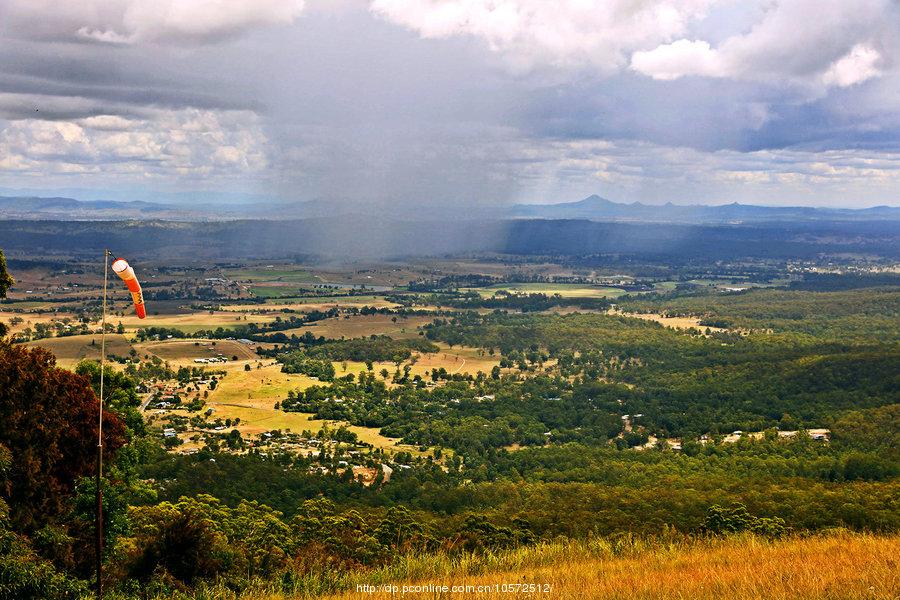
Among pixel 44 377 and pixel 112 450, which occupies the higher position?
pixel 44 377

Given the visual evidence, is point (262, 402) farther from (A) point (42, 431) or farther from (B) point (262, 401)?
(A) point (42, 431)

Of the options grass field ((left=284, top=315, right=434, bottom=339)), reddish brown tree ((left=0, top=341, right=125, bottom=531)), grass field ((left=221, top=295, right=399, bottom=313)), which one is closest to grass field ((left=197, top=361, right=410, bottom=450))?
grass field ((left=284, top=315, right=434, bottom=339))

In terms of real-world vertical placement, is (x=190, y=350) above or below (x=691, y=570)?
below

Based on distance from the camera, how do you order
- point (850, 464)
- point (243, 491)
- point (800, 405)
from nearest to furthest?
1. point (243, 491)
2. point (850, 464)
3. point (800, 405)

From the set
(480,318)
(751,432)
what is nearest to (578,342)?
(480,318)

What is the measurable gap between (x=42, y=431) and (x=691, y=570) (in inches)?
762

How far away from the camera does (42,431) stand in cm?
2431

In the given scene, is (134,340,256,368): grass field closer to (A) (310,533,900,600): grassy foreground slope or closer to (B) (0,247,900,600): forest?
(B) (0,247,900,600): forest

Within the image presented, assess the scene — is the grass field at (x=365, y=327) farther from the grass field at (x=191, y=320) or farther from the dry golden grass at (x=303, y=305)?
the dry golden grass at (x=303, y=305)

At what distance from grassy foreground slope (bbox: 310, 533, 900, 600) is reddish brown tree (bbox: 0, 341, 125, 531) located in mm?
11422

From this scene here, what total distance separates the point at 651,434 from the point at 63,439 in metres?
61.5

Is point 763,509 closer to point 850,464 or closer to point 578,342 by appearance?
point 850,464

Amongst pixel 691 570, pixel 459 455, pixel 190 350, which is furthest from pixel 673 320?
pixel 691 570

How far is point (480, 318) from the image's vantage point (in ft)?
543
